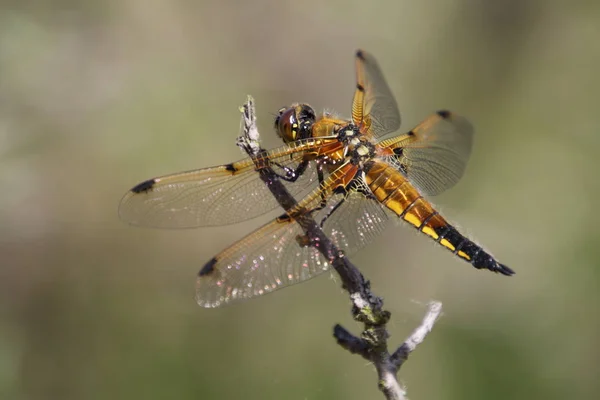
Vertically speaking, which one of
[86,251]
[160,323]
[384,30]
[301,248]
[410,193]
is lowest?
[301,248]

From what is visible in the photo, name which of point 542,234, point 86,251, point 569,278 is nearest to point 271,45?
point 86,251

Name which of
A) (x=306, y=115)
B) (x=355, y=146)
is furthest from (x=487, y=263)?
(x=306, y=115)

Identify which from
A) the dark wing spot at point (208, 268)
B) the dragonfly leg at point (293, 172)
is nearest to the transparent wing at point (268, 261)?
the dark wing spot at point (208, 268)

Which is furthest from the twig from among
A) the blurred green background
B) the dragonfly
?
the blurred green background

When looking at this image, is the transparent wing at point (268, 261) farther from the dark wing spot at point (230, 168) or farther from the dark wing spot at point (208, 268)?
the dark wing spot at point (230, 168)

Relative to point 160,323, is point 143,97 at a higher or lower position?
higher

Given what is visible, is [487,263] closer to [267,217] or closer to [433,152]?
[433,152]

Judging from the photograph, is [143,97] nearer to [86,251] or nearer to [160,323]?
[86,251]
